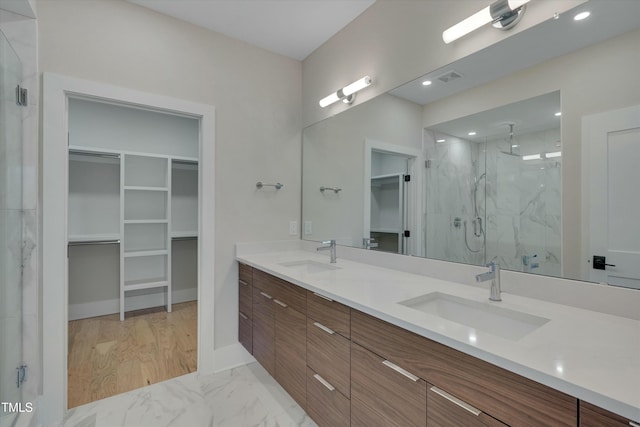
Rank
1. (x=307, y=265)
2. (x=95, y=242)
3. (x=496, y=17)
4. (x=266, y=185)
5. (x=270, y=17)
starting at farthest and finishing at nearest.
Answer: (x=95, y=242) < (x=266, y=185) < (x=307, y=265) < (x=270, y=17) < (x=496, y=17)

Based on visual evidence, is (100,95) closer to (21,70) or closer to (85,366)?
(21,70)

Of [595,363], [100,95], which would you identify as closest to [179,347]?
[100,95]

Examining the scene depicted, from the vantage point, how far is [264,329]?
1.97m

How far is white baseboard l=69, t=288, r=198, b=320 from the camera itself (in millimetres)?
3248

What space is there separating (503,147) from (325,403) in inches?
57.3

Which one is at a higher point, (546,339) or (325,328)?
(546,339)

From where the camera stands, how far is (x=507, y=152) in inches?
52.4

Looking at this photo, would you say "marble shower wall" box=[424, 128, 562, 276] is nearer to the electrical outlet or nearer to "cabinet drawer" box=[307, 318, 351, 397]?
"cabinet drawer" box=[307, 318, 351, 397]

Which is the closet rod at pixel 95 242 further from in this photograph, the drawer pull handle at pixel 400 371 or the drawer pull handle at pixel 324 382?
the drawer pull handle at pixel 400 371

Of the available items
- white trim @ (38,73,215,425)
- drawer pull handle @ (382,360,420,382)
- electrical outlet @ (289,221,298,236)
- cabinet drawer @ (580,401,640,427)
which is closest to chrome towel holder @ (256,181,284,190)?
electrical outlet @ (289,221,298,236)

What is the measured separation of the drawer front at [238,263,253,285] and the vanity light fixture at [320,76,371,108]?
56.7 inches

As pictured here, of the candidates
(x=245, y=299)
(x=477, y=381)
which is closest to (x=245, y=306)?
(x=245, y=299)

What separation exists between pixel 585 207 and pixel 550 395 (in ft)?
2.56

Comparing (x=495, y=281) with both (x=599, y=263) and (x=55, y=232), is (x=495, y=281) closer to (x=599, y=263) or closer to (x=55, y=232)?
(x=599, y=263)
